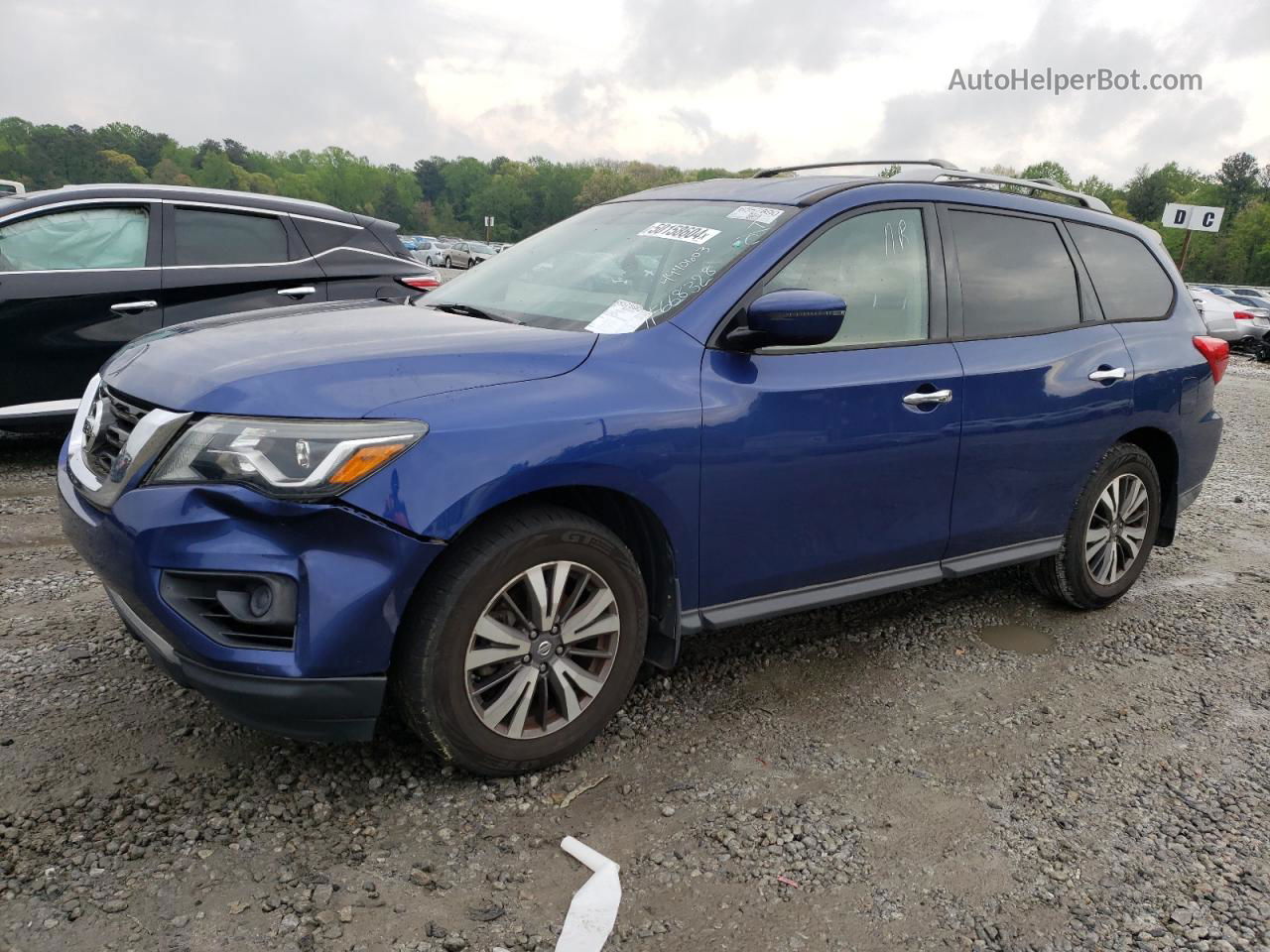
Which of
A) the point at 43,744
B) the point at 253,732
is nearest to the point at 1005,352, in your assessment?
the point at 253,732

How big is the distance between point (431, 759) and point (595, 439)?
42.3 inches

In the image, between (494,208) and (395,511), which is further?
(494,208)

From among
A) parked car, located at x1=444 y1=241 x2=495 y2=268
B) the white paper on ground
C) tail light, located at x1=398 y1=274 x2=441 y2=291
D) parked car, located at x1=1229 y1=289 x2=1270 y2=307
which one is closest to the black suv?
tail light, located at x1=398 y1=274 x2=441 y2=291

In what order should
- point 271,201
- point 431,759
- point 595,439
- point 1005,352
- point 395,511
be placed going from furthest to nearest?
point 271,201
point 1005,352
point 431,759
point 595,439
point 395,511

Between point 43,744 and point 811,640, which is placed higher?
point 43,744

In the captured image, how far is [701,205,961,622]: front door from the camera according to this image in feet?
9.89

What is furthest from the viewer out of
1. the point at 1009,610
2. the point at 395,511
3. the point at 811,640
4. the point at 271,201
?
the point at 271,201

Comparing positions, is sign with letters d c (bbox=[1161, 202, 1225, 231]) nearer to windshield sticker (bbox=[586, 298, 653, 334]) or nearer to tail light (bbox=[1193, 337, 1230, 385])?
tail light (bbox=[1193, 337, 1230, 385])

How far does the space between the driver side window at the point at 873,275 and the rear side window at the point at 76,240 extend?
439 cm

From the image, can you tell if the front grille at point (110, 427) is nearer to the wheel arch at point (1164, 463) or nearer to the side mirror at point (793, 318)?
the side mirror at point (793, 318)

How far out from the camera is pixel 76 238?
577 centimetres

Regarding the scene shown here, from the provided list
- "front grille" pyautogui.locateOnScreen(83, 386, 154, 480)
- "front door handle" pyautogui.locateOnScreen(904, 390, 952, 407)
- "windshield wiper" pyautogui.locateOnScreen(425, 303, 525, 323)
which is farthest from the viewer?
"front door handle" pyautogui.locateOnScreen(904, 390, 952, 407)

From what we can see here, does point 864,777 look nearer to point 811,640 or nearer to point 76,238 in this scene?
point 811,640

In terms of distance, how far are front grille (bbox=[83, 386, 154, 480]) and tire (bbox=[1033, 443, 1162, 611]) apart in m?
3.55
